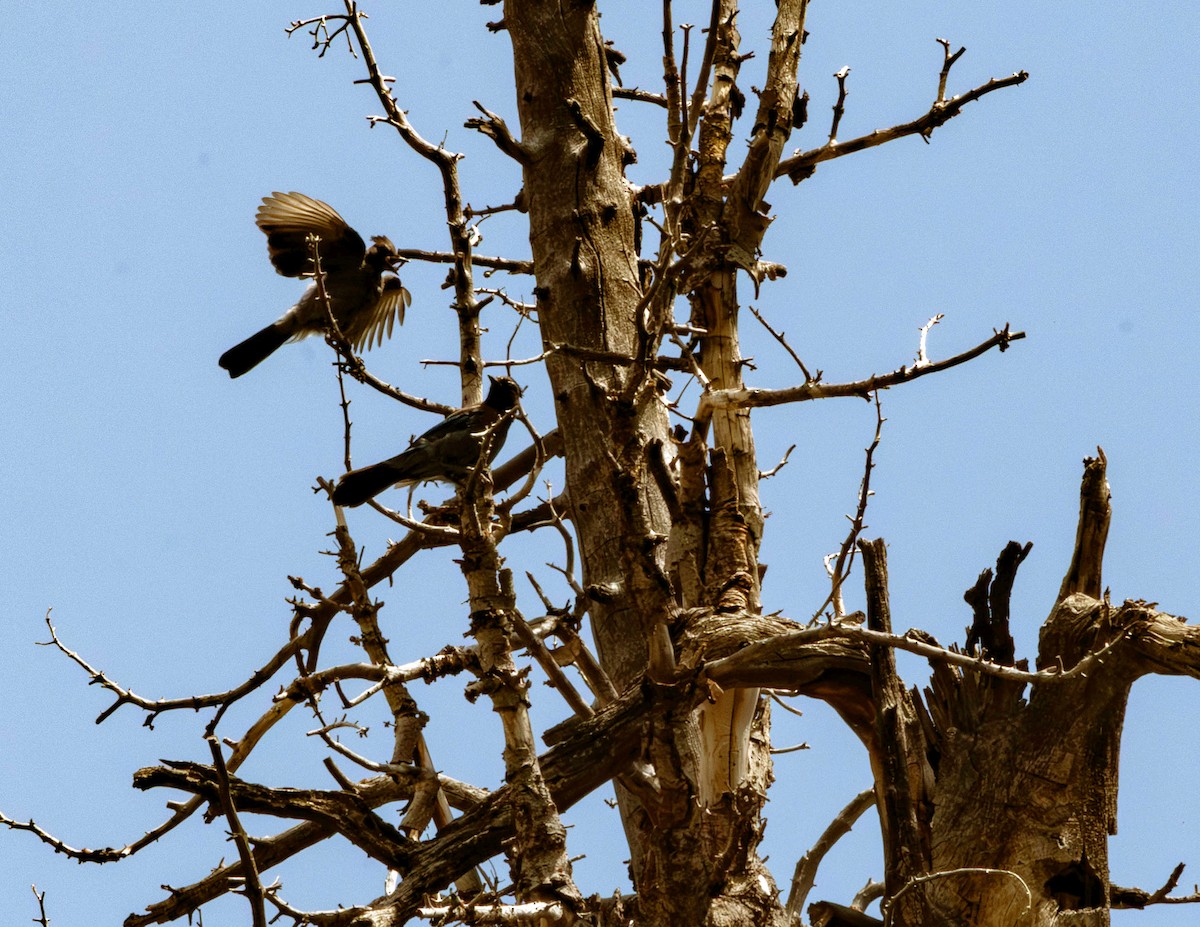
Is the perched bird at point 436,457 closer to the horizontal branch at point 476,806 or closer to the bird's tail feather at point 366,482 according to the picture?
the bird's tail feather at point 366,482

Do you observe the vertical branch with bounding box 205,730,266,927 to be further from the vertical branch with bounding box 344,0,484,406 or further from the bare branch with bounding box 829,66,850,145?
the bare branch with bounding box 829,66,850,145

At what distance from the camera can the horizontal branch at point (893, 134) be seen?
5.81 meters

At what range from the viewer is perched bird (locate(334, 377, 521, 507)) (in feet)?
18.9

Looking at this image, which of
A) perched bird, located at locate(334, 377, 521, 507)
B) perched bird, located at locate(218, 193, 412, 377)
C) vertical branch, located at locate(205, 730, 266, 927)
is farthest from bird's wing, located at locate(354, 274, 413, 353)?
vertical branch, located at locate(205, 730, 266, 927)

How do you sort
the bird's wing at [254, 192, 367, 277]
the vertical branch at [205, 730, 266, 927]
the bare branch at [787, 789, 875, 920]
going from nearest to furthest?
the vertical branch at [205, 730, 266, 927], the bare branch at [787, 789, 875, 920], the bird's wing at [254, 192, 367, 277]

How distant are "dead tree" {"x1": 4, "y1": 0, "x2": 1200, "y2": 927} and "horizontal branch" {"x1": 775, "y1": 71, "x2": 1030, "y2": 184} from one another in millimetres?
332

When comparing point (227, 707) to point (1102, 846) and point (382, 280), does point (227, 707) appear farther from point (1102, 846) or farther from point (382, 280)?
point (382, 280)

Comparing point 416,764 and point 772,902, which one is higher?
point 416,764

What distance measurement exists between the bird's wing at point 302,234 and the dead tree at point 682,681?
3.53 metres

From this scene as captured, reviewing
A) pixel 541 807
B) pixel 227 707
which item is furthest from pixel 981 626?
pixel 227 707

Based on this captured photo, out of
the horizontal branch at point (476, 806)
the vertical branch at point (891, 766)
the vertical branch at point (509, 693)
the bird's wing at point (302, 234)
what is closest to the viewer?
the vertical branch at point (509, 693)

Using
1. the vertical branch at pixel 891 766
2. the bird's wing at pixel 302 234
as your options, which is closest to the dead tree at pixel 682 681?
the vertical branch at pixel 891 766

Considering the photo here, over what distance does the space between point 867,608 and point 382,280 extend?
18.6 ft

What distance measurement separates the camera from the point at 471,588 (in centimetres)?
370
